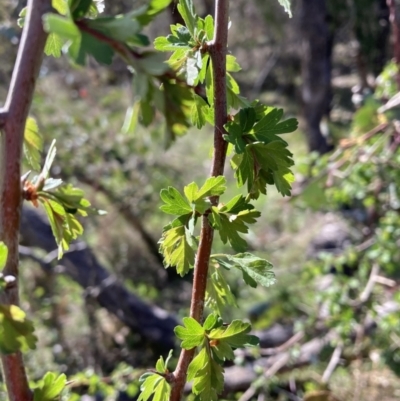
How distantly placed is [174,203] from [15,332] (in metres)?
0.14

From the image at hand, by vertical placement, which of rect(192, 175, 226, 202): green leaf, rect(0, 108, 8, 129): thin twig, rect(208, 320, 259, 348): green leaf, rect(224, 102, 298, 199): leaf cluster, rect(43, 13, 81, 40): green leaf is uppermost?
rect(43, 13, 81, 40): green leaf

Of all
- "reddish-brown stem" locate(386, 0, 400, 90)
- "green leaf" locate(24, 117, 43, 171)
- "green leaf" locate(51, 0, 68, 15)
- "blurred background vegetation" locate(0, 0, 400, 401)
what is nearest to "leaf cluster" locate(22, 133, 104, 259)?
"green leaf" locate(24, 117, 43, 171)

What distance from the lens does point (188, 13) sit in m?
0.39

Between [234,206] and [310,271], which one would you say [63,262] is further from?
[234,206]

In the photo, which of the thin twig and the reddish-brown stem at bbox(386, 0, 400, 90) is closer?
the thin twig

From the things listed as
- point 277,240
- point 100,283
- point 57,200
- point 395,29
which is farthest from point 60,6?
point 277,240

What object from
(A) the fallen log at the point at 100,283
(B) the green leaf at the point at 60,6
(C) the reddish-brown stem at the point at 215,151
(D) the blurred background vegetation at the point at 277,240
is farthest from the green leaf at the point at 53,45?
(A) the fallen log at the point at 100,283

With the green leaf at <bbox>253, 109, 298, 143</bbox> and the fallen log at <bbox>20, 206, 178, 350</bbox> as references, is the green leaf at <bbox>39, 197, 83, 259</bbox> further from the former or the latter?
the fallen log at <bbox>20, 206, 178, 350</bbox>

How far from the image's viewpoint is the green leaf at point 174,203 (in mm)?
391

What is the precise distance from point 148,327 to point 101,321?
42 centimetres

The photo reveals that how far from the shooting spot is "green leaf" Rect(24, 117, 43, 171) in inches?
17.8

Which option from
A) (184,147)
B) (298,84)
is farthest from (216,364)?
(298,84)

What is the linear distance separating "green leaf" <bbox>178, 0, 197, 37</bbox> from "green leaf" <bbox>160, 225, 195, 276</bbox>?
0.15m

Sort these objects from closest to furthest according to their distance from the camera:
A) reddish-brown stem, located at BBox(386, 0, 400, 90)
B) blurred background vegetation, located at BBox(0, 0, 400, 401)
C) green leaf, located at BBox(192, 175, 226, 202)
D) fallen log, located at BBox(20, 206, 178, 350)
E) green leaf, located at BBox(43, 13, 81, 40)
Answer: green leaf, located at BBox(43, 13, 81, 40), green leaf, located at BBox(192, 175, 226, 202), reddish-brown stem, located at BBox(386, 0, 400, 90), blurred background vegetation, located at BBox(0, 0, 400, 401), fallen log, located at BBox(20, 206, 178, 350)
